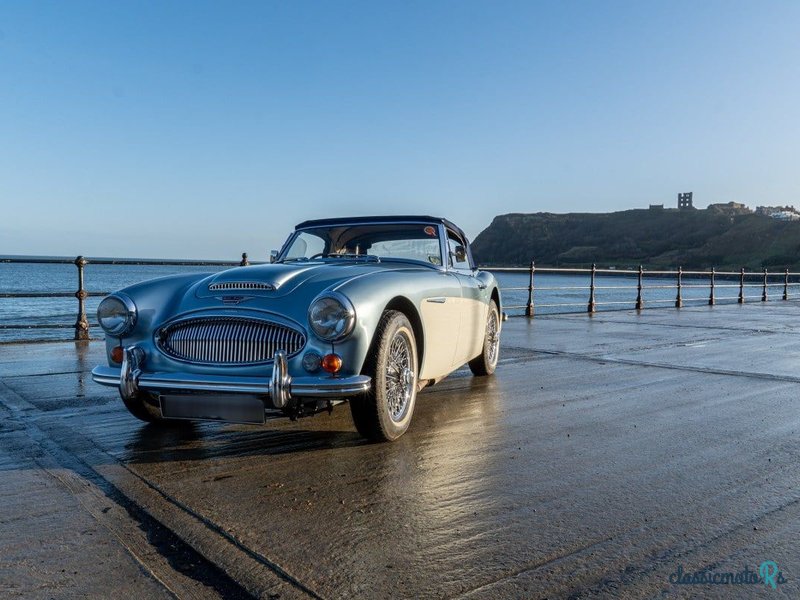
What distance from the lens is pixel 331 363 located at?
12.0 ft

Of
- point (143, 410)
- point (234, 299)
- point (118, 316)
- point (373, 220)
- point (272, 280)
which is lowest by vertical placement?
point (143, 410)

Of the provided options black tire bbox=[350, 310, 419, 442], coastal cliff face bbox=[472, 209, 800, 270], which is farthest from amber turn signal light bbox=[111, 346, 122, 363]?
coastal cliff face bbox=[472, 209, 800, 270]

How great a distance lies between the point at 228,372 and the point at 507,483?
5.24 feet

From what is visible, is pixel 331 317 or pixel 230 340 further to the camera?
pixel 230 340

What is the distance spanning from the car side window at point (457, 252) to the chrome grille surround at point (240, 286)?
2112 mm

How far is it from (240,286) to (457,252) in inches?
98.9

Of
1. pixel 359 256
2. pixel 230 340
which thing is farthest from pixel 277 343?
pixel 359 256

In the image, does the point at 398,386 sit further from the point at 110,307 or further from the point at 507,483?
the point at 110,307

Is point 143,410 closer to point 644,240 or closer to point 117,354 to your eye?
point 117,354

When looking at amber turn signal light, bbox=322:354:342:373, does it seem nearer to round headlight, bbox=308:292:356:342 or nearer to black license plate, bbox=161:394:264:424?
round headlight, bbox=308:292:356:342

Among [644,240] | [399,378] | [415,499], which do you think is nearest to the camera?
[415,499]

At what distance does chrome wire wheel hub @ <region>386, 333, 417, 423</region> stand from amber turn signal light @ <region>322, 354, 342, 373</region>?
1.50ft

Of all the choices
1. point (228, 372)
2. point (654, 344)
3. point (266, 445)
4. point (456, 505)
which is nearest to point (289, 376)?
point (228, 372)

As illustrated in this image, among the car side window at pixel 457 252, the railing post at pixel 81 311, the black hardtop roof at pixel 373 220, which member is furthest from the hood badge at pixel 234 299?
the railing post at pixel 81 311
